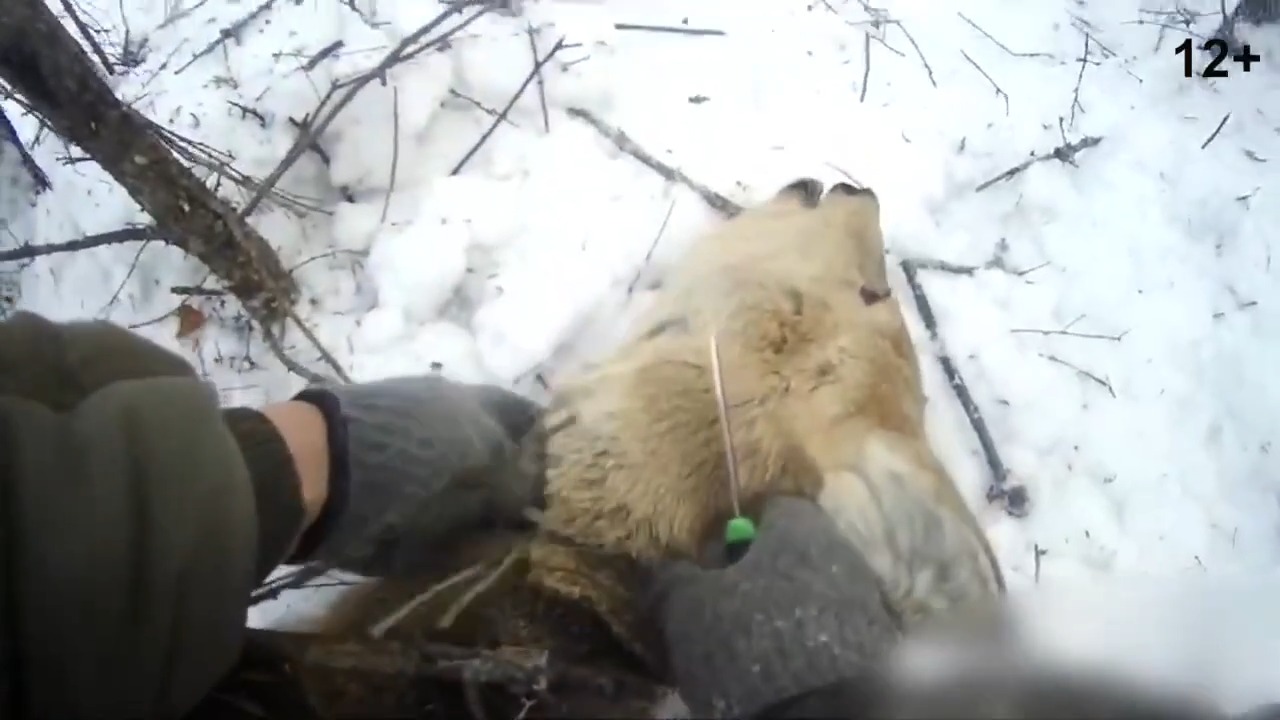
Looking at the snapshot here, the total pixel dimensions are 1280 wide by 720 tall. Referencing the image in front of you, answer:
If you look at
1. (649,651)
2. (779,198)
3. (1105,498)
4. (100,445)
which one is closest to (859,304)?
(779,198)

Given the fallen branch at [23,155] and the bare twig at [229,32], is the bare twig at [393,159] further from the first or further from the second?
the fallen branch at [23,155]

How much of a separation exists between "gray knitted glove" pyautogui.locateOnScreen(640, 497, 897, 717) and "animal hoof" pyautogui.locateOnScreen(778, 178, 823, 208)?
1001mm

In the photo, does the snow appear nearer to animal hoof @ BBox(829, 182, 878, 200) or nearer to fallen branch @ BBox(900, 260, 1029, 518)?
fallen branch @ BBox(900, 260, 1029, 518)

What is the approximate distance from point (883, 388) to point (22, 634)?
1.30 metres

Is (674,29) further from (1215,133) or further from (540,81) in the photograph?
(1215,133)

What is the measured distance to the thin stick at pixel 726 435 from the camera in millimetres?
1713

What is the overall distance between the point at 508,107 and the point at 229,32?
2.67 ft

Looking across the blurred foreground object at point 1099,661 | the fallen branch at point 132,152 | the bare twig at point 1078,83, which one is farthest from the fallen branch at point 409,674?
the bare twig at point 1078,83

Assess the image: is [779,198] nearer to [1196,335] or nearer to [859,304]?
[859,304]

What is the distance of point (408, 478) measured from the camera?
1732 mm

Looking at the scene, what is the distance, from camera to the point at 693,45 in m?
3.17

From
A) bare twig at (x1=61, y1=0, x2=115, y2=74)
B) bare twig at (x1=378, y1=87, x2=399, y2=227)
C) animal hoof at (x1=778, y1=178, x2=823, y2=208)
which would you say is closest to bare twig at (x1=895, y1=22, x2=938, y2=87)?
animal hoof at (x1=778, y1=178, x2=823, y2=208)

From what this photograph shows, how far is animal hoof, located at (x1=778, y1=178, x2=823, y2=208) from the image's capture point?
2.38 meters

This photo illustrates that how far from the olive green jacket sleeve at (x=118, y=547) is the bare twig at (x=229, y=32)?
6.40 ft
